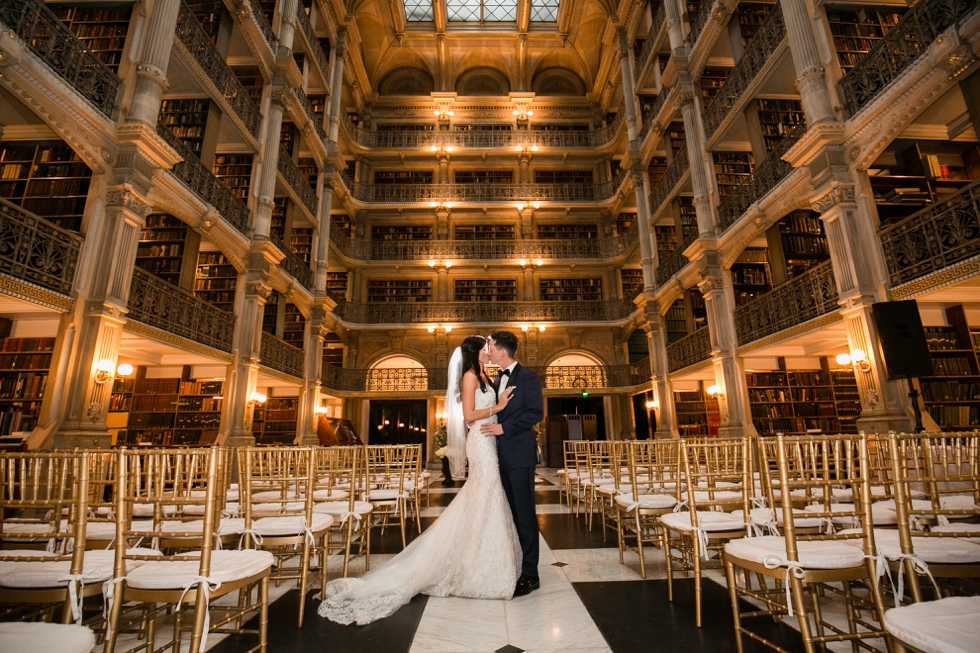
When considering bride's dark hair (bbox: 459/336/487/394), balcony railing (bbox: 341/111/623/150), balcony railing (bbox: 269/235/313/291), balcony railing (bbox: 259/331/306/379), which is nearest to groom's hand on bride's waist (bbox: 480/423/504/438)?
bride's dark hair (bbox: 459/336/487/394)

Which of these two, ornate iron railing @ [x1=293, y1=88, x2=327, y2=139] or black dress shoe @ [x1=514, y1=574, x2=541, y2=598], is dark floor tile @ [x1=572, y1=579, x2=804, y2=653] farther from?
ornate iron railing @ [x1=293, y1=88, x2=327, y2=139]

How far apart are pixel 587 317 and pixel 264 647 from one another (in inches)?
546

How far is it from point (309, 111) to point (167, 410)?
7779 mm

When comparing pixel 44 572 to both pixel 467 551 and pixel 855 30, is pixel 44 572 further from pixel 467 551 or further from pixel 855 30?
pixel 855 30

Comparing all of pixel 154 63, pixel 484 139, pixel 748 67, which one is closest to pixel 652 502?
pixel 154 63

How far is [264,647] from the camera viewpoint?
1.98 m

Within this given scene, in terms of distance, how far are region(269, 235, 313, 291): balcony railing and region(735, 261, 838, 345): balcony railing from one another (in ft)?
30.7

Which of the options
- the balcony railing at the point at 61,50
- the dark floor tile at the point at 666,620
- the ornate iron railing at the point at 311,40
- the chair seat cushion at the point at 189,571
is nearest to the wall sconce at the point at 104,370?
the balcony railing at the point at 61,50

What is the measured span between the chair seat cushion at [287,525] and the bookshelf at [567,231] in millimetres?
14484

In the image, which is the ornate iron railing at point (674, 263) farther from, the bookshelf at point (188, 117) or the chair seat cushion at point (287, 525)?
the bookshelf at point (188, 117)

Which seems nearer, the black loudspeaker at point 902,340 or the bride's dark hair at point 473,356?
the bride's dark hair at point 473,356

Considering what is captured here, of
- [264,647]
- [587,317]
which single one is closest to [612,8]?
[587,317]

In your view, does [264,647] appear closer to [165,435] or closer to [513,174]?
[165,435]

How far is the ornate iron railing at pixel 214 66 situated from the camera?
698 cm
